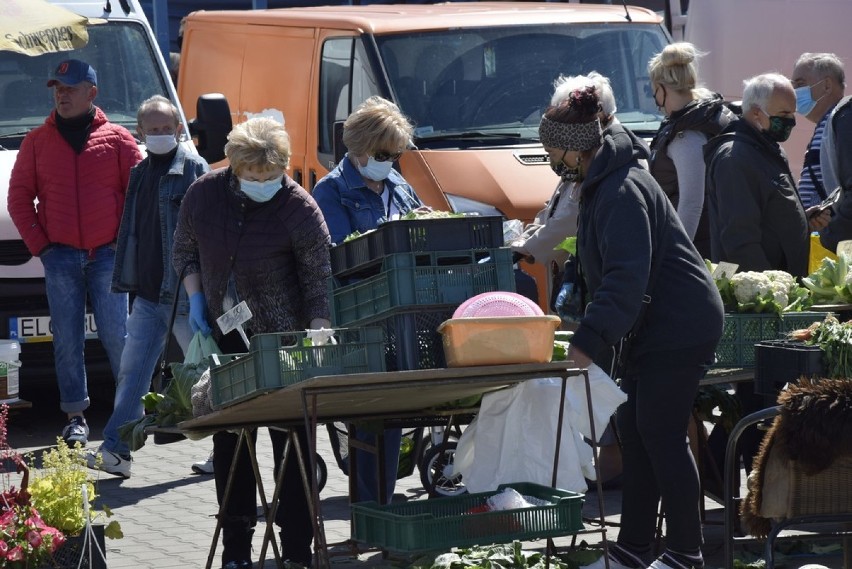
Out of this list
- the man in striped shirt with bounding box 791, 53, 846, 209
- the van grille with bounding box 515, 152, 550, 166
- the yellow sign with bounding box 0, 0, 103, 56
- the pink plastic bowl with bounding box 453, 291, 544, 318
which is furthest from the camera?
the van grille with bounding box 515, 152, 550, 166

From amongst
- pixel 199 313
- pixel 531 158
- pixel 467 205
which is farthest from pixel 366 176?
pixel 531 158

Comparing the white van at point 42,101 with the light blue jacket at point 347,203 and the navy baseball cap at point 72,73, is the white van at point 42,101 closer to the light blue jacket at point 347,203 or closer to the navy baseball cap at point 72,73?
the navy baseball cap at point 72,73

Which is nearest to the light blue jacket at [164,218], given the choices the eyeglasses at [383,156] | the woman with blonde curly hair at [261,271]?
the eyeglasses at [383,156]

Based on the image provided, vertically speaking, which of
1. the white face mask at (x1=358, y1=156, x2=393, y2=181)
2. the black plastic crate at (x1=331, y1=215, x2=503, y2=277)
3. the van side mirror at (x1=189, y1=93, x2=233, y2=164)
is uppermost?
the van side mirror at (x1=189, y1=93, x2=233, y2=164)

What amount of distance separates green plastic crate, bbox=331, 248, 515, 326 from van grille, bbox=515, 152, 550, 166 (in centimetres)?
429

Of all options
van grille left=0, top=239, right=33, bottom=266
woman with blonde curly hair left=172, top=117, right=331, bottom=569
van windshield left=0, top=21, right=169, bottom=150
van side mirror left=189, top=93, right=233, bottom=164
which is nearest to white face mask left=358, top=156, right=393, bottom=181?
woman with blonde curly hair left=172, top=117, right=331, bottom=569

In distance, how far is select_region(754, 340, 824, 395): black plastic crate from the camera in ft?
18.1

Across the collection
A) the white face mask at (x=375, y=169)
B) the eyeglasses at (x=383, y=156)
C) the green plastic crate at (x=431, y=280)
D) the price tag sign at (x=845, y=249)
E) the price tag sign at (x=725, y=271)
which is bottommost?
the price tag sign at (x=725, y=271)

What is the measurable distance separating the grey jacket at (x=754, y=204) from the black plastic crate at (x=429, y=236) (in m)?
2.28

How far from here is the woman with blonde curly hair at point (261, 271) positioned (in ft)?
20.4

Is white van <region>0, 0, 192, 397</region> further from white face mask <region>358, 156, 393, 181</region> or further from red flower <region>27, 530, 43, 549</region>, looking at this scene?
red flower <region>27, 530, 43, 549</region>

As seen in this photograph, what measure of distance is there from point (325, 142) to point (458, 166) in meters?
1.20

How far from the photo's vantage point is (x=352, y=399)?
17.2 feet

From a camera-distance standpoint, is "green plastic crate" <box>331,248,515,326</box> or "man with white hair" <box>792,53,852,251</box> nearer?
"green plastic crate" <box>331,248,515,326</box>
